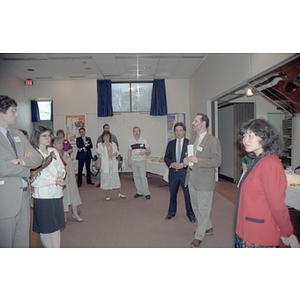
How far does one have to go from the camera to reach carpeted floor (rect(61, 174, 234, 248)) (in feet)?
9.31

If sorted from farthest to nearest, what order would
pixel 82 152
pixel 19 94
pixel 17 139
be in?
pixel 19 94 → pixel 82 152 → pixel 17 139

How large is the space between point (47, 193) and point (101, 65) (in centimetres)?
598

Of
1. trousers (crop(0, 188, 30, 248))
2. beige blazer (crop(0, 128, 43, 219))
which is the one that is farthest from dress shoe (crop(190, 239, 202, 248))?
beige blazer (crop(0, 128, 43, 219))

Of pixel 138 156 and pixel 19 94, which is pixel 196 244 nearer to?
pixel 138 156

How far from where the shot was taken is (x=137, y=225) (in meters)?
3.45

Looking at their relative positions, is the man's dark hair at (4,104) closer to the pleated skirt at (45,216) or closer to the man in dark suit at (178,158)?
the pleated skirt at (45,216)

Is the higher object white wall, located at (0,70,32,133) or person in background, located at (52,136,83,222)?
white wall, located at (0,70,32,133)

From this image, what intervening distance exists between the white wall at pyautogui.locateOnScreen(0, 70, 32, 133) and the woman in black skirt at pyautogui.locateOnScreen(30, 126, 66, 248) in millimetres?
6463

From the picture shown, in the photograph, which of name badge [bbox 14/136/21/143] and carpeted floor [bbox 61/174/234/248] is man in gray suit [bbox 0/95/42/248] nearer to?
name badge [bbox 14/136/21/143]

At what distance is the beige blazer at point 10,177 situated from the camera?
1821 mm

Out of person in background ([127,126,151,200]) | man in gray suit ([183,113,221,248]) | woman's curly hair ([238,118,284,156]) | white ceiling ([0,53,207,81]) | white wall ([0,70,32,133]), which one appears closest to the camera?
woman's curly hair ([238,118,284,156])

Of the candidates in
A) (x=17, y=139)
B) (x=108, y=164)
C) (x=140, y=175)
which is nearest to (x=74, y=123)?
(x=108, y=164)
